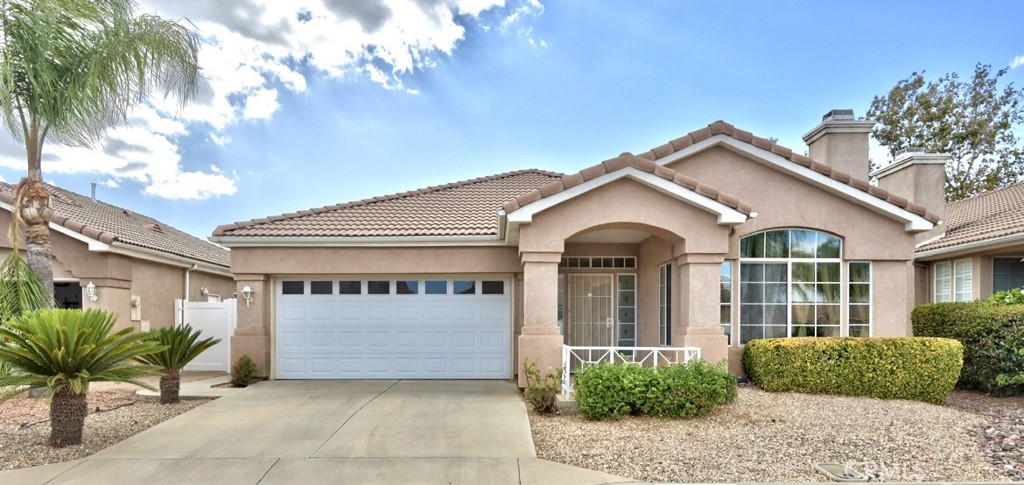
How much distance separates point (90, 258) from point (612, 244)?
11.6 m

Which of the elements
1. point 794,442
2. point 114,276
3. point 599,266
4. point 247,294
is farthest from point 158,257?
point 794,442

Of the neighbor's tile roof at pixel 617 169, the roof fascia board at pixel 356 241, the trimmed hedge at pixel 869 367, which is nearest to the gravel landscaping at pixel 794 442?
the trimmed hedge at pixel 869 367

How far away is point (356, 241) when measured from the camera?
12070 millimetres

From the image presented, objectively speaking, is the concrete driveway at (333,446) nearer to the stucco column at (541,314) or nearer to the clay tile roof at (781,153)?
the stucco column at (541,314)

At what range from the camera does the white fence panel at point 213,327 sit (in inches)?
551

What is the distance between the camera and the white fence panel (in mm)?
14000

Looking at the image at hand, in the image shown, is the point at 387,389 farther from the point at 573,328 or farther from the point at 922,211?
the point at 922,211

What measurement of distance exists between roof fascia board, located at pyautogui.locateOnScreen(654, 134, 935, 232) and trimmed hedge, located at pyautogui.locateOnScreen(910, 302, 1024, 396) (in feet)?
6.12

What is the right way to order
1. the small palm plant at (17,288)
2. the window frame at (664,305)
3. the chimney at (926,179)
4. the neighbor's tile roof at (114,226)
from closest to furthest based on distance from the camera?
the small palm plant at (17,288) → the window frame at (664,305) → the neighbor's tile roof at (114,226) → the chimney at (926,179)

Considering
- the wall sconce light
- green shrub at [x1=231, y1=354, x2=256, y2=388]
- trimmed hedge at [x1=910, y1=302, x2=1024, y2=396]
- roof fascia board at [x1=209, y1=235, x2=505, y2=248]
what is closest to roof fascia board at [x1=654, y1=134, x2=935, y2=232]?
trimmed hedge at [x1=910, y1=302, x2=1024, y2=396]

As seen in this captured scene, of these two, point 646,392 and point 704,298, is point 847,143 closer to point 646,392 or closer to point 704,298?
point 704,298

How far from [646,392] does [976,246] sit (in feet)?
31.0

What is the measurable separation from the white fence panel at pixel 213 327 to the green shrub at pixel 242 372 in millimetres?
2502

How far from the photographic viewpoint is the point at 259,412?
9078mm
